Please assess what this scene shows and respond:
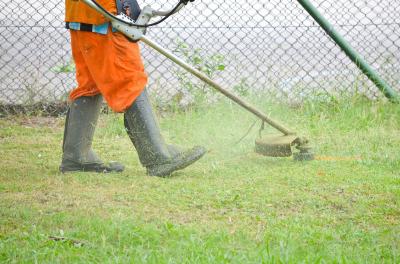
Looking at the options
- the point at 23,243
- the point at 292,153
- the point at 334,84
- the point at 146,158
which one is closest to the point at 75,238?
the point at 23,243

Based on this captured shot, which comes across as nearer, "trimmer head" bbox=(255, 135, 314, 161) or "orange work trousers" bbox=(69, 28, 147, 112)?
"orange work trousers" bbox=(69, 28, 147, 112)

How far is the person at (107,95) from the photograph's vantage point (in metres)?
4.66

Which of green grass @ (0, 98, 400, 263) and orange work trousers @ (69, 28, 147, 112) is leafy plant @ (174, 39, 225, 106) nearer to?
green grass @ (0, 98, 400, 263)

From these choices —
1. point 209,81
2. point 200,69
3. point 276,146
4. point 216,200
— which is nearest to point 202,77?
point 209,81

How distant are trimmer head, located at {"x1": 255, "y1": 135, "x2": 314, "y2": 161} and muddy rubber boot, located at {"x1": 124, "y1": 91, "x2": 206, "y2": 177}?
1.82 ft

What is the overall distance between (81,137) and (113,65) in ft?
2.08

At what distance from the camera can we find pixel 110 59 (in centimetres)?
464

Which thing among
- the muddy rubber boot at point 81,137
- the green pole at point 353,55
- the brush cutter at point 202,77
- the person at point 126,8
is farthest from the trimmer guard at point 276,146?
the green pole at point 353,55

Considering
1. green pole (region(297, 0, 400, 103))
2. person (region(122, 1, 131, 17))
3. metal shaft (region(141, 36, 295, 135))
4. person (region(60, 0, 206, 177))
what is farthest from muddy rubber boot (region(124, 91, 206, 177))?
green pole (region(297, 0, 400, 103))

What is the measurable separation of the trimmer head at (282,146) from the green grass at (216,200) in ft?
0.29

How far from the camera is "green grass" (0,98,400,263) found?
3.38m

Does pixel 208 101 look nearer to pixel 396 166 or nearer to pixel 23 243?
pixel 396 166

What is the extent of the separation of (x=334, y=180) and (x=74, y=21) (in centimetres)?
171

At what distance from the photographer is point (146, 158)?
488cm
